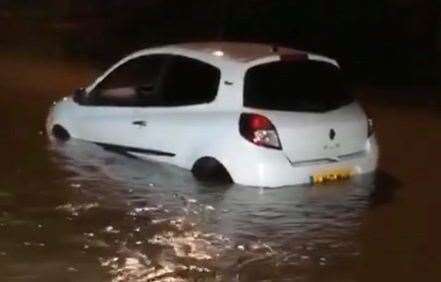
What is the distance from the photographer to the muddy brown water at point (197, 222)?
9195mm

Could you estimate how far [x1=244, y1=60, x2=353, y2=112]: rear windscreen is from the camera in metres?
11.2

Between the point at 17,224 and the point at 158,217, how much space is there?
1.30 meters

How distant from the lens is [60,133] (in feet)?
44.5

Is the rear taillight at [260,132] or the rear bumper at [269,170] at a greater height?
the rear taillight at [260,132]

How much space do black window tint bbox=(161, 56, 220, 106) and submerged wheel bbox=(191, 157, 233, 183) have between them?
61cm

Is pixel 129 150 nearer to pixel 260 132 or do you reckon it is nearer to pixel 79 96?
pixel 79 96

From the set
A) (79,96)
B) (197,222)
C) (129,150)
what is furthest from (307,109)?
(79,96)

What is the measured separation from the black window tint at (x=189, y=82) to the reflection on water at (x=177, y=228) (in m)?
0.78

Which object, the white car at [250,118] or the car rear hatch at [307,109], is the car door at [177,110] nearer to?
the white car at [250,118]

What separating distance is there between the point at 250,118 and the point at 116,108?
2057 millimetres

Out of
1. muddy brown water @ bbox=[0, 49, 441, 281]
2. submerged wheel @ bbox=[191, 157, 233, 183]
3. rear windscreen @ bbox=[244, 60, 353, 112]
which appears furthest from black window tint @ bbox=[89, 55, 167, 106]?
rear windscreen @ bbox=[244, 60, 353, 112]

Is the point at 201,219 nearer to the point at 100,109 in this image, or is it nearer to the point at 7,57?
the point at 100,109

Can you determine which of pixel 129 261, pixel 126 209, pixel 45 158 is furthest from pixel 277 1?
pixel 129 261

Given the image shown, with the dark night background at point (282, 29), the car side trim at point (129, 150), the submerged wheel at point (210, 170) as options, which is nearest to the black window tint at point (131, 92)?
the car side trim at point (129, 150)
